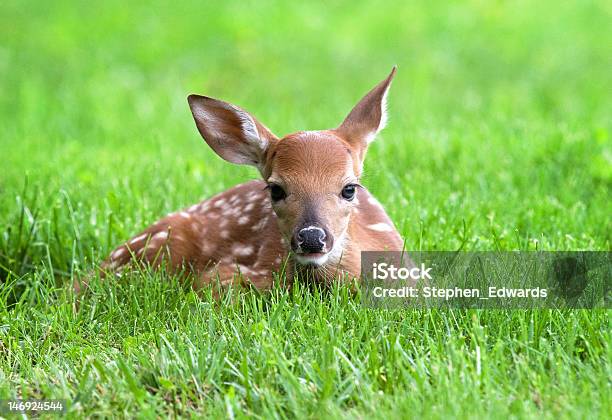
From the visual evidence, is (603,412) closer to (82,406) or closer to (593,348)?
(593,348)

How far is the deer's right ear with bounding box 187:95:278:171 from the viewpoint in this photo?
14.8ft

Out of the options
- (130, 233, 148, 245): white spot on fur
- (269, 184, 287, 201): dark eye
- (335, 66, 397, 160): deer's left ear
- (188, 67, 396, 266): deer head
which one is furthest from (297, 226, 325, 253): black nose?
(130, 233, 148, 245): white spot on fur

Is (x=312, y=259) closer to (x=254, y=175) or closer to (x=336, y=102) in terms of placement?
(x=254, y=175)

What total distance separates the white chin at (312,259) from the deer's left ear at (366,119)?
680mm

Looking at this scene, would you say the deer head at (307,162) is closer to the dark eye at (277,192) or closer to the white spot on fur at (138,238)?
the dark eye at (277,192)

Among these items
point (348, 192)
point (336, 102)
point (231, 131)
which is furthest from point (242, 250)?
point (336, 102)

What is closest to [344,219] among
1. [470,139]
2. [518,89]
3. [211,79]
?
[470,139]

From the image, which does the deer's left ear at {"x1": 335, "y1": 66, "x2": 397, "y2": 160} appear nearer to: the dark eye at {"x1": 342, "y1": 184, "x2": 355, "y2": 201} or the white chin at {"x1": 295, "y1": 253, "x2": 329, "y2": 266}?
the dark eye at {"x1": 342, "y1": 184, "x2": 355, "y2": 201}

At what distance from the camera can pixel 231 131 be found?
15.0 feet

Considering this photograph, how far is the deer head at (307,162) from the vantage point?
4.06 m

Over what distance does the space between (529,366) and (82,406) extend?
1.48m

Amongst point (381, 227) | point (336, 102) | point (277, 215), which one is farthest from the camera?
point (336, 102)

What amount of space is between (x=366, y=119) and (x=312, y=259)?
87cm

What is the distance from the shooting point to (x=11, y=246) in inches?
200
